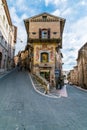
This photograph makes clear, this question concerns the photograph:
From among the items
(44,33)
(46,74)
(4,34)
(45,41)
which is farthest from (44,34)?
(4,34)

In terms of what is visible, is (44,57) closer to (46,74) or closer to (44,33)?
(46,74)

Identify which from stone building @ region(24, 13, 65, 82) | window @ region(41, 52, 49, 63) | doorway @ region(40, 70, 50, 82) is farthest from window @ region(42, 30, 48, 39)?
doorway @ region(40, 70, 50, 82)

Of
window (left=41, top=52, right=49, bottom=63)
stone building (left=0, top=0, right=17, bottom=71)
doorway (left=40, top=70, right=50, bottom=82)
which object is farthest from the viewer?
stone building (left=0, top=0, right=17, bottom=71)

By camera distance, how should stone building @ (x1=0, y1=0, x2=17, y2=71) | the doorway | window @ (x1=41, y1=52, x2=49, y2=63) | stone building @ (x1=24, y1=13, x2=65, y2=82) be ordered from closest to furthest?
the doorway
stone building @ (x1=24, y1=13, x2=65, y2=82)
window @ (x1=41, y1=52, x2=49, y2=63)
stone building @ (x1=0, y1=0, x2=17, y2=71)

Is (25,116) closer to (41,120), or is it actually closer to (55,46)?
(41,120)

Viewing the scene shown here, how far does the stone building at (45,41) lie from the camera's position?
22734 millimetres

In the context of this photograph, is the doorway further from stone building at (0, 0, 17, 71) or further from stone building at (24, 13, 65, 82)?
stone building at (0, 0, 17, 71)

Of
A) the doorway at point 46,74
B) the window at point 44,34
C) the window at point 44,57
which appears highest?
the window at point 44,34

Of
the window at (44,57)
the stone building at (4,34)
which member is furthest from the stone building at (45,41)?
the stone building at (4,34)

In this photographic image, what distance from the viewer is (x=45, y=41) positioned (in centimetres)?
2338

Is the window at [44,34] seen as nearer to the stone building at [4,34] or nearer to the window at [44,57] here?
the window at [44,57]

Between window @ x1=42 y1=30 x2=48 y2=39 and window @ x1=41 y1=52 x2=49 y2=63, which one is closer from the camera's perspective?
window @ x1=41 y1=52 x2=49 y2=63

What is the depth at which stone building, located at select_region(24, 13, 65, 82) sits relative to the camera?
2273 centimetres

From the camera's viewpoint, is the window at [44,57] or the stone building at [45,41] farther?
the window at [44,57]
